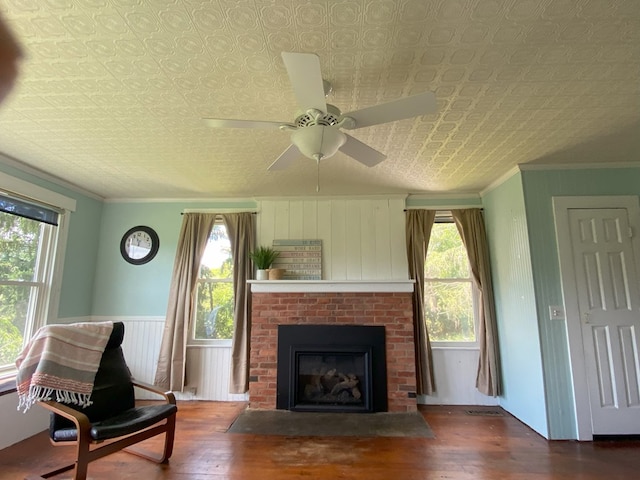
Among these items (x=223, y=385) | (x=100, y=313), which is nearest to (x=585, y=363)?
(x=223, y=385)

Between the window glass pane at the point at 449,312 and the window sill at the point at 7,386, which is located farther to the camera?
the window glass pane at the point at 449,312

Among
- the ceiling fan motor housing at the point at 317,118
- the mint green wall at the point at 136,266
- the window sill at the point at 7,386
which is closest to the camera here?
the ceiling fan motor housing at the point at 317,118

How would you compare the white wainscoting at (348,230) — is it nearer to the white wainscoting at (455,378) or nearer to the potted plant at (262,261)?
the potted plant at (262,261)

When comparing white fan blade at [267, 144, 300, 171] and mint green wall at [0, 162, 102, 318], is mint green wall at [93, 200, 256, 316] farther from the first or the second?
white fan blade at [267, 144, 300, 171]

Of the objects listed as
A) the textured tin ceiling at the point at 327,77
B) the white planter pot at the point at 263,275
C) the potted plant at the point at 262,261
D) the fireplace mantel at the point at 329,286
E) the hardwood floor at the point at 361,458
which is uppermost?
the textured tin ceiling at the point at 327,77

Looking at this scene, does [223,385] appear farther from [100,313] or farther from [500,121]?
[500,121]

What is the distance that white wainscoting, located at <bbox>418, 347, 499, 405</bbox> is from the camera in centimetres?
356

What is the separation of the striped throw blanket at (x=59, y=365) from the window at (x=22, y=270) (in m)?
0.89

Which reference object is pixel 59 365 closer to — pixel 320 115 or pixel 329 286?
pixel 329 286

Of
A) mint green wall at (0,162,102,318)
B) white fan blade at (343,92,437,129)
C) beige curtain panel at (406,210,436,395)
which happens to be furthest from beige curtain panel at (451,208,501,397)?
mint green wall at (0,162,102,318)

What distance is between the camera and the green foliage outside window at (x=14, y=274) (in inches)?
115

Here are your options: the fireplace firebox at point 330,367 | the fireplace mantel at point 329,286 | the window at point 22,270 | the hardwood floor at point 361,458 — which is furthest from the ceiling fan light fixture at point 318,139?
the window at point 22,270

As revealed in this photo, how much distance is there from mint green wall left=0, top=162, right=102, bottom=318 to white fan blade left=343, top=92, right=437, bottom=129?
3.37m

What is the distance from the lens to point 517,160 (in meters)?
2.89
